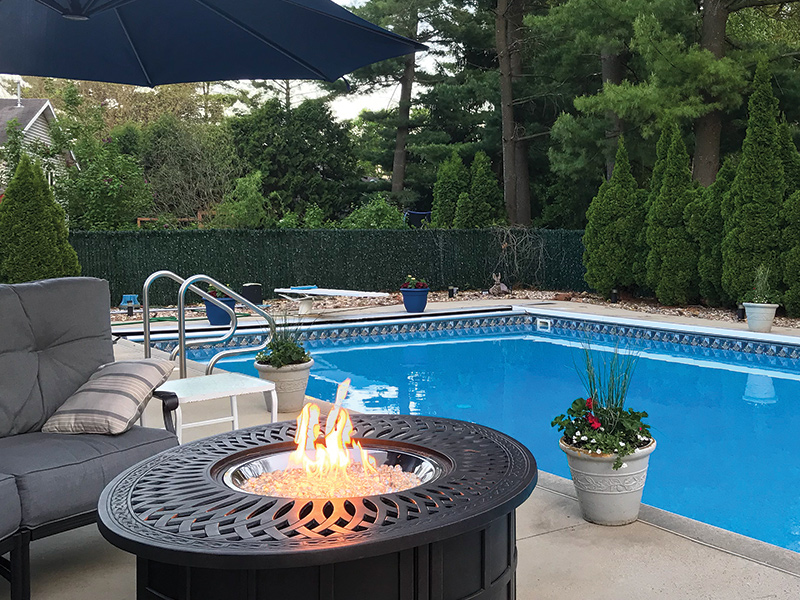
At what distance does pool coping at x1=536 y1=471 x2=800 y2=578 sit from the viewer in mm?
2771

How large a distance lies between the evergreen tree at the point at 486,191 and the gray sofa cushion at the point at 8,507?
15.4 meters

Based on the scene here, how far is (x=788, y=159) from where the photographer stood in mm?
11430

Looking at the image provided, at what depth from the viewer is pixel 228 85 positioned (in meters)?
27.2

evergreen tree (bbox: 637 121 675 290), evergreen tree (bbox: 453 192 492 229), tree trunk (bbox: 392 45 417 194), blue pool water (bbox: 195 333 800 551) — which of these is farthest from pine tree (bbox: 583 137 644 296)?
tree trunk (bbox: 392 45 417 194)

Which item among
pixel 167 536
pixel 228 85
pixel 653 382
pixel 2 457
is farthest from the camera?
pixel 228 85

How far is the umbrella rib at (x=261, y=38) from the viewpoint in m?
3.29

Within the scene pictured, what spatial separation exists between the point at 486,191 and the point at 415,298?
6.30 meters

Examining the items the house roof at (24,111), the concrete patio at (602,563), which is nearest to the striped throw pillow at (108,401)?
the concrete patio at (602,563)

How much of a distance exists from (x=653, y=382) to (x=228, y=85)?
899 inches

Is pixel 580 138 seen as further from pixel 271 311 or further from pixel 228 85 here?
→ pixel 228 85

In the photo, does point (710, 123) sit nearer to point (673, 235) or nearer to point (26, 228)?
point (673, 235)

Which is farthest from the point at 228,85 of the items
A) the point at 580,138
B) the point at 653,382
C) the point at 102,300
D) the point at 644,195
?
the point at 102,300

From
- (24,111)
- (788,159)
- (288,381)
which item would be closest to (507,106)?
(788,159)

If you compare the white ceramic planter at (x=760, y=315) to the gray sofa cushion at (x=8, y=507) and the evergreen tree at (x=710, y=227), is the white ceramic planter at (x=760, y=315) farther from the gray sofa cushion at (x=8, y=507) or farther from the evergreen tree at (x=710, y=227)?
the gray sofa cushion at (x=8, y=507)
